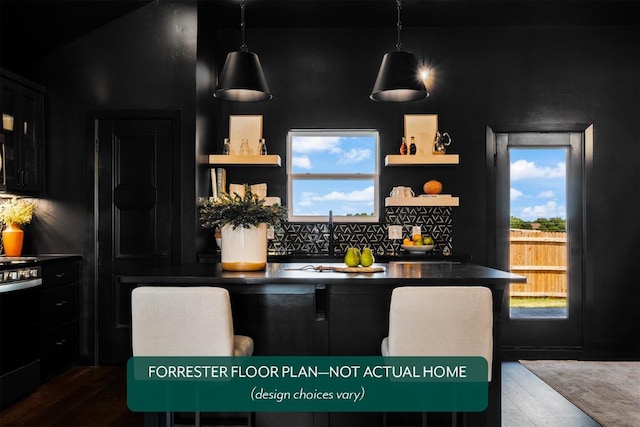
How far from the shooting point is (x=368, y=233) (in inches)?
223

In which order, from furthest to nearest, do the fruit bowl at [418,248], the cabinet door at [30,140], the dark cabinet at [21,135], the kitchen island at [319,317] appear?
the fruit bowl at [418,248] → the cabinet door at [30,140] → the dark cabinet at [21,135] → the kitchen island at [319,317]

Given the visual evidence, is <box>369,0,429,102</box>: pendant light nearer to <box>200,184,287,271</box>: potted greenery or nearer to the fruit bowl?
<box>200,184,287,271</box>: potted greenery

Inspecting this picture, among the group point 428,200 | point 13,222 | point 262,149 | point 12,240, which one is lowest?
point 12,240

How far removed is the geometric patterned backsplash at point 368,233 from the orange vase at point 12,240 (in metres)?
2.32

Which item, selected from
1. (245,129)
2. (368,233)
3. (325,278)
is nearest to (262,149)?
(245,129)

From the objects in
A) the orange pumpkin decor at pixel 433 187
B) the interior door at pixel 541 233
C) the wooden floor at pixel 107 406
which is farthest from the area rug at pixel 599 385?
the orange pumpkin decor at pixel 433 187

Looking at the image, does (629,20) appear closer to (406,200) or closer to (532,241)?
(532,241)

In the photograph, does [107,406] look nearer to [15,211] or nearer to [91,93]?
[15,211]

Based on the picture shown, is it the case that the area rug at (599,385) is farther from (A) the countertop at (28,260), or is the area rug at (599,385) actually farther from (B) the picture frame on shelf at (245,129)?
(A) the countertop at (28,260)

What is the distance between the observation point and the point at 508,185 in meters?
5.59

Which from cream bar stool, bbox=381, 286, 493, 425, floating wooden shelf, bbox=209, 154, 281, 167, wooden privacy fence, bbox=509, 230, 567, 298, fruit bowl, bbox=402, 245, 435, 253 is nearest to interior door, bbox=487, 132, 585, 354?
wooden privacy fence, bbox=509, 230, 567, 298

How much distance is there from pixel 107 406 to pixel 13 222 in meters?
2.07

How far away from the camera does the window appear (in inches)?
225

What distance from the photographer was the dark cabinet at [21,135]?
4.54 metres
